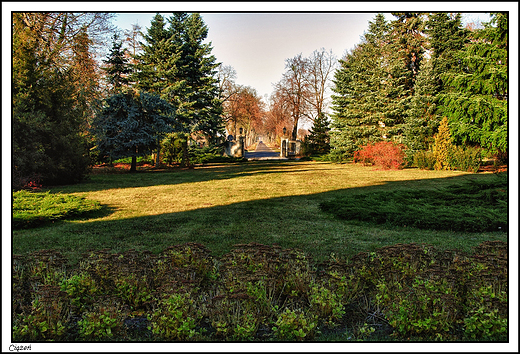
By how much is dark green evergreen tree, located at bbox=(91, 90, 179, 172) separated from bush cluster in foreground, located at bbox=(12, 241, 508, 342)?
14.3 metres

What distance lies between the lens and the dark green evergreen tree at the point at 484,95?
16.9 meters

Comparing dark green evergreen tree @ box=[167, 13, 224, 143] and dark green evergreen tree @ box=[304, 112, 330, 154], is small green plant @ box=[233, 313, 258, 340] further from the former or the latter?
A: dark green evergreen tree @ box=[304, 112, 330, 154]

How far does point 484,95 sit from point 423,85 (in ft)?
12.9

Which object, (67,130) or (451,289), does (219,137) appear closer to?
(67,130)

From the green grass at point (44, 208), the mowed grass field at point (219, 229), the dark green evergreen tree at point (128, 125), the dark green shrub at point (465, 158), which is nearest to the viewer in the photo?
the mowed grass field at point (219, 229)

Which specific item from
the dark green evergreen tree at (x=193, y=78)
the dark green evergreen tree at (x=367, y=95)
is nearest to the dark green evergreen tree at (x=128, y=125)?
the dark green evergreen tree at (x=193, y=78)

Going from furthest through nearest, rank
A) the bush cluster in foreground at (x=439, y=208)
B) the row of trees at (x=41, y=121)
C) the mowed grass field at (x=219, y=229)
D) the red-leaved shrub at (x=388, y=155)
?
the red-leaved shrub at (x=388, y=155)
the row of trees at (x=41, y=121)
the bush cluster in foreground at (x=439, y=208)
the mowed grass field at (x=219, y=229)

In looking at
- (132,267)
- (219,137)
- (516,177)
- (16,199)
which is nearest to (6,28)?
(132,267)

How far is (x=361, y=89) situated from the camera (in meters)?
24.7

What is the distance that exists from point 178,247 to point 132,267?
2.42ft

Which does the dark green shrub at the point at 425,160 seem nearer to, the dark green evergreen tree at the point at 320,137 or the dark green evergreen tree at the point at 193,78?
the dark green evergreen tree at the point at 320,137

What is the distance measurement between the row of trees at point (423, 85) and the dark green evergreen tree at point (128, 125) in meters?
13.8

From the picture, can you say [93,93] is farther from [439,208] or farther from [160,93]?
[439,208]

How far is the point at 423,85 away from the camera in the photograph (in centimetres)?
2131
